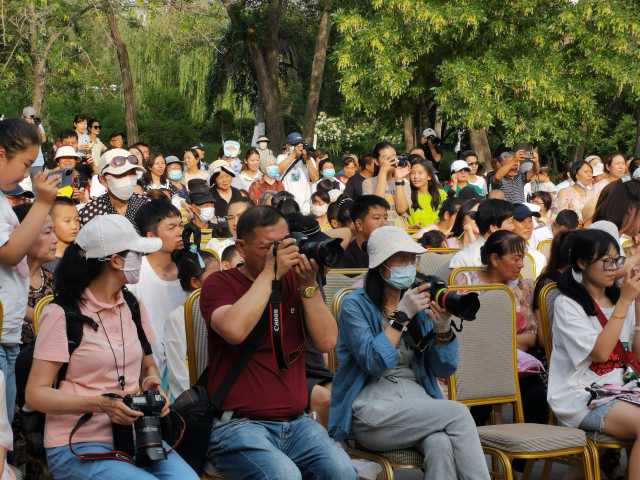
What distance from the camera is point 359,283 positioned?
683 cm

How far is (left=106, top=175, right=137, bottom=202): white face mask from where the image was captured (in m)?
9.03

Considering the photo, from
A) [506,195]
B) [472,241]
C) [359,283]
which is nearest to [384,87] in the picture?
[506,195]

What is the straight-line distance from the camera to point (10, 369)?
5113mm

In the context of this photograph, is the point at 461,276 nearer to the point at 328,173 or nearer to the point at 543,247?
the point at 543,247

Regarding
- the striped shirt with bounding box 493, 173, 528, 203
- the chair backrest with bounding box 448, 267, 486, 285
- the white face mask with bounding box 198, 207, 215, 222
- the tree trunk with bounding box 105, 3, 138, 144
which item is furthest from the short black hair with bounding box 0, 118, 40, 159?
the tree trunk with bounding box 105, 3, 138, 144

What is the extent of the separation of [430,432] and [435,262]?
3.06 metres

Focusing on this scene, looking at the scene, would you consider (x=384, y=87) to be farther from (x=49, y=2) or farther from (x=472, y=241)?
(x=472, y=241)

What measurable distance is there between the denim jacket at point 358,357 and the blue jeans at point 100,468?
1.06m

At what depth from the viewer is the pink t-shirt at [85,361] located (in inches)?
174

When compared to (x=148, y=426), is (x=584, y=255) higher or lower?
higher

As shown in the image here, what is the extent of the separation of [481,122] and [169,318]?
15.6 metres

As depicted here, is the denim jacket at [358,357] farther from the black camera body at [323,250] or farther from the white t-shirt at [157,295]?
the white t-shirt at [157,295]

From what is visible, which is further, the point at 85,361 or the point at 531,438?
the point at 531,438

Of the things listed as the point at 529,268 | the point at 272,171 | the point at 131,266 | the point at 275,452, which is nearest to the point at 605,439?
the point at 275,452
